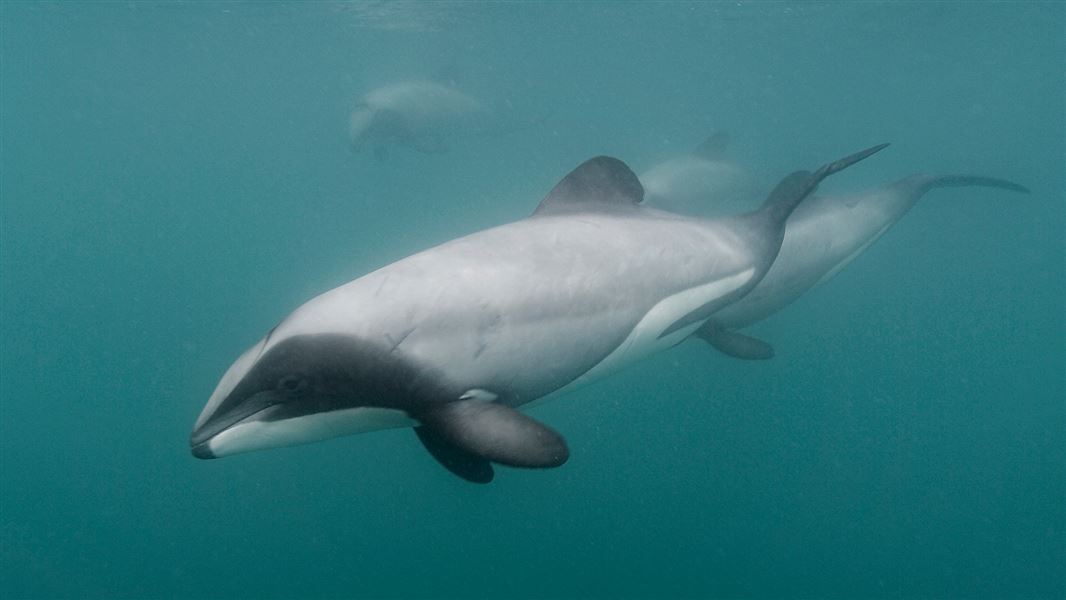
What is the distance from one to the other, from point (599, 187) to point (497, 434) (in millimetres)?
2399

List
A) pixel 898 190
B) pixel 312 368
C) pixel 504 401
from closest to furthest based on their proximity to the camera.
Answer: pixel 312 368 < pixel 504 401 < pixel 898 190

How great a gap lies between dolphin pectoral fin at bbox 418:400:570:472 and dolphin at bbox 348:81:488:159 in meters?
18.6

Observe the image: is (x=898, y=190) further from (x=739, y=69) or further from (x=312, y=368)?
(x=739, y=69)

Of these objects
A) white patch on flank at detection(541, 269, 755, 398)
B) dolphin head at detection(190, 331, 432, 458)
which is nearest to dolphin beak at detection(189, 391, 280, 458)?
dolphin head at detection(190, 331, 432, 458)

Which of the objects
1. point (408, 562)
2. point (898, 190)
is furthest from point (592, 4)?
point (408, 562)

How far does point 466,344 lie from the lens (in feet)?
13.1

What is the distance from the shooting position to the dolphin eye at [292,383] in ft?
12.4

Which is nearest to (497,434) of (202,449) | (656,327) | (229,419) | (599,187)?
(229,419)

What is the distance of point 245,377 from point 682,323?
128 inches

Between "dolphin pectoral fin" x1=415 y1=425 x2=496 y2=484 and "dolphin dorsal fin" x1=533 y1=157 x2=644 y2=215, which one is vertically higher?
"dolphin dorsal fin" x1=533 y1=157 x2=644 y2=215

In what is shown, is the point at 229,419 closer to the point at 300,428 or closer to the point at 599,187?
the point at 300,428

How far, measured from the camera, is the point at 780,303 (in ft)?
28.6

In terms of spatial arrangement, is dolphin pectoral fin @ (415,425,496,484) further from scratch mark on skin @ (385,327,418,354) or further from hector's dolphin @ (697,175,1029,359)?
hector's dolphin @ (697,175,1029,359)

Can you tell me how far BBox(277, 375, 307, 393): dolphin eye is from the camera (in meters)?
3.77
